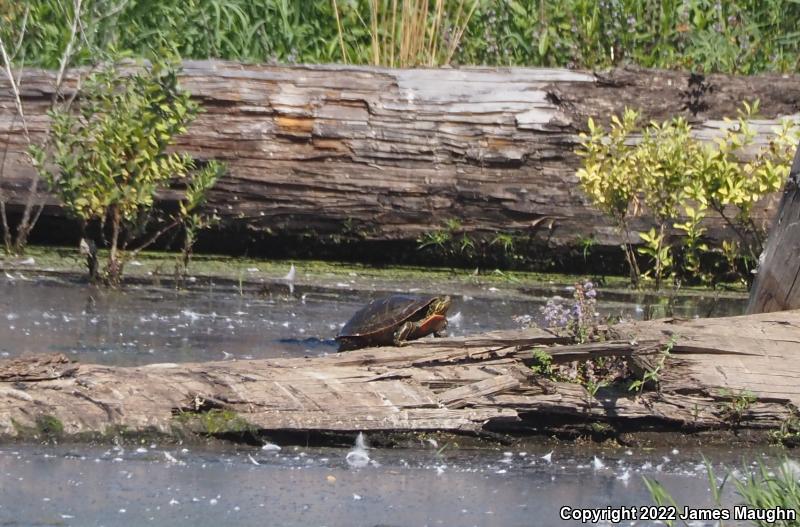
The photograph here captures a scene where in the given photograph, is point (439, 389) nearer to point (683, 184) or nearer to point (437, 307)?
point (437, 307)

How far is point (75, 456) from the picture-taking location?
153 inches

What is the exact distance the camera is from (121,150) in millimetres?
7027

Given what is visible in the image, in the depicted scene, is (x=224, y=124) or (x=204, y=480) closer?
(x=204, y=480)

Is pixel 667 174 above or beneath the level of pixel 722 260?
above

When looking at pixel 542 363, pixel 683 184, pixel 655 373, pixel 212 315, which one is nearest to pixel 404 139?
pixel 683 184

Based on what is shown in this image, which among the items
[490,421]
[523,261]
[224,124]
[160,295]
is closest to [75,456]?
[490,421]

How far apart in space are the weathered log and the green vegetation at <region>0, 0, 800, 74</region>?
15.4ft

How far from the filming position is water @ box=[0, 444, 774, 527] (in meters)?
3.44

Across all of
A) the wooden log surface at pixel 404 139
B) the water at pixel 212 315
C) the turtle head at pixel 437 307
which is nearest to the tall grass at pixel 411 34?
the wooden log surface at pixel 404 139

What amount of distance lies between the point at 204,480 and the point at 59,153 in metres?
3.76

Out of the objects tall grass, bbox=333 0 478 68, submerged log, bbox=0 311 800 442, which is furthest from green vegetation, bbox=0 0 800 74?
submerged log, bbox=0 311 800 442

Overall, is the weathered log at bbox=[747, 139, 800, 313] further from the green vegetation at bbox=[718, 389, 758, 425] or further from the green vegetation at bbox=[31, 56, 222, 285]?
the green vegetation at bbox=[31, 56, 222, 285]

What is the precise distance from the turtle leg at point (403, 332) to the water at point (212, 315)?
48cm

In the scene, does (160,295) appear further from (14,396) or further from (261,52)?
(261,52)
